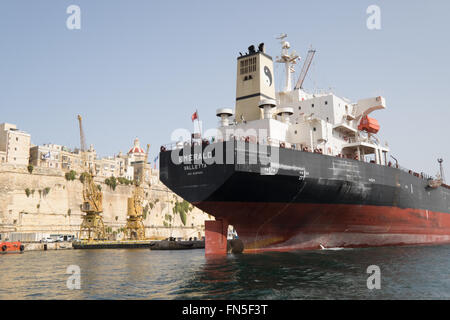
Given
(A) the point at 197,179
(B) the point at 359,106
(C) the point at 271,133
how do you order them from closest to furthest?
(A) the point at 197,179 < (C) the point at 271,133 < (B) the point at 359,106

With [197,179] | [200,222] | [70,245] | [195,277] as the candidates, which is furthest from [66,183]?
[195,277]

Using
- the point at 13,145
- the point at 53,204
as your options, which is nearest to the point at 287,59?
the point at 53,204

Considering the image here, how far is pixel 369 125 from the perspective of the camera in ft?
97.8

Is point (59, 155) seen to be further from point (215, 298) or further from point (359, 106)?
point (215, 298)

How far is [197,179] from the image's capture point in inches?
883

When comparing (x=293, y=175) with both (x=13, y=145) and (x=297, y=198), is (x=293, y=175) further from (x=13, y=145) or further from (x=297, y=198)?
(x=13, y=145)

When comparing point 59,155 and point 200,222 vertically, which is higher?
point 59,155

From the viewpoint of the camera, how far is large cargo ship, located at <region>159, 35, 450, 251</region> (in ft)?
71.8

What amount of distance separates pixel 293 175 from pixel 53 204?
2003 inches

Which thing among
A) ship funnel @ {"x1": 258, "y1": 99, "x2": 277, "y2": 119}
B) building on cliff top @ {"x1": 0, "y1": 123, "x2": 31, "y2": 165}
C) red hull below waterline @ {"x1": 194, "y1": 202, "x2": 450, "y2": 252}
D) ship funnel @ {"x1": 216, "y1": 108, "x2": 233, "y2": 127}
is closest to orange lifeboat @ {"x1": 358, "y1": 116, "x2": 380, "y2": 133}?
red hull below waterline @ {"x1": 194, "y1": 202, "x2": 450, "y2": 252}

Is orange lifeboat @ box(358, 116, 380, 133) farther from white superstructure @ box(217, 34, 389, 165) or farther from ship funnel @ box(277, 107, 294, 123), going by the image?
ship funnel @ box(277, 107, 294, 123)

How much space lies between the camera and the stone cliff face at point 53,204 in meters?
56.1
